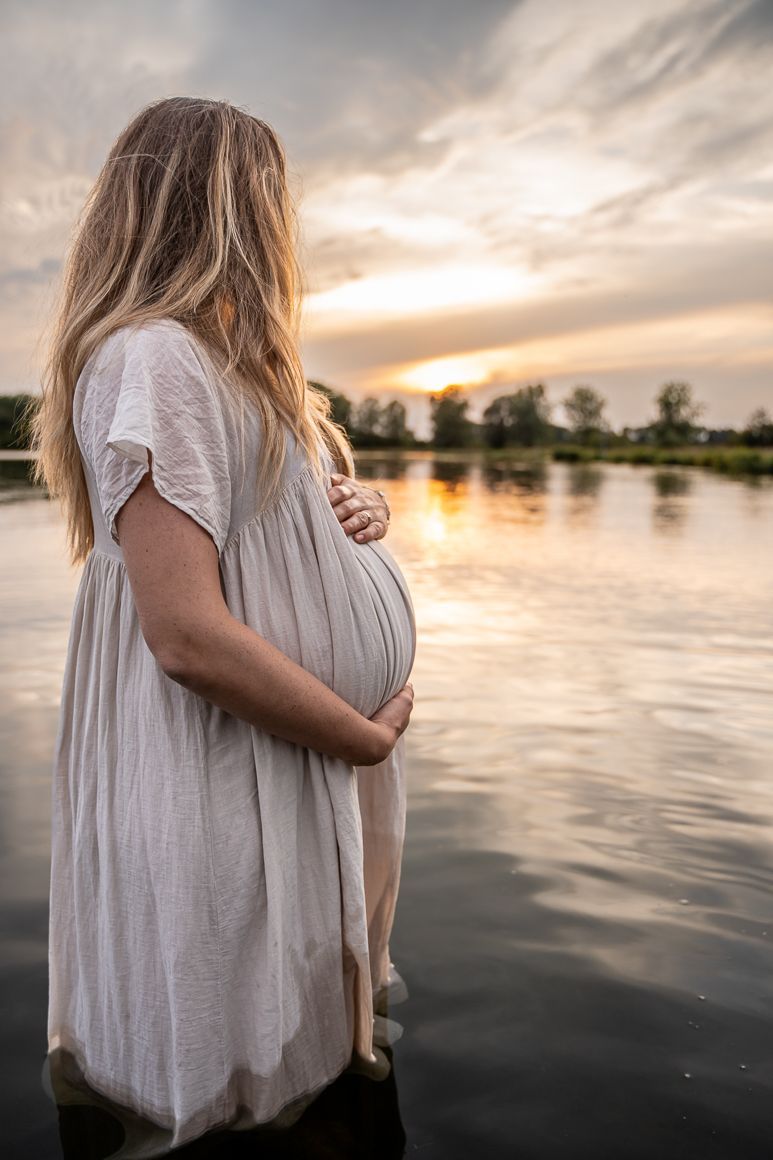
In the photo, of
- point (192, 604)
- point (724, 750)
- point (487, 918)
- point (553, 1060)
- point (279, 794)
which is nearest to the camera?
point (192, 604)

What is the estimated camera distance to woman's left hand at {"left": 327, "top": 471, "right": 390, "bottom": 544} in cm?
204

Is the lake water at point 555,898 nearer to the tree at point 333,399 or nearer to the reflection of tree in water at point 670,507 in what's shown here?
the tree at point 333,399

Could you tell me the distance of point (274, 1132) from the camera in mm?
2088

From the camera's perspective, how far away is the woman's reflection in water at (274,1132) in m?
2.07

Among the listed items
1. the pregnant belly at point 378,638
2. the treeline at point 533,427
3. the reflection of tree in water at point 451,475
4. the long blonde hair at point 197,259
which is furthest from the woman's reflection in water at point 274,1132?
the treeline at point 533,427

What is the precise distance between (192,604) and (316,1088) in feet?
3.99

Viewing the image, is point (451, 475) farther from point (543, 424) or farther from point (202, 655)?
point (543, 424)

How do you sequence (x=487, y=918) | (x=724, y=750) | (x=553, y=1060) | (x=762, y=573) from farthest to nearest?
(x=762, y=573) < (x=724, y=750) < (x=487, y=918) < (x=553, y=1060)

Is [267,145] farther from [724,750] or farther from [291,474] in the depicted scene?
[724,750]

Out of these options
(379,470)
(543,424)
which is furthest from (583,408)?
(379,470)

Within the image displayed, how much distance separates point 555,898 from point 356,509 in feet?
7.50

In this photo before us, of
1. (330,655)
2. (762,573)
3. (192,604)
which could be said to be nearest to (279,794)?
(330,655)

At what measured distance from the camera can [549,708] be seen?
6.00m

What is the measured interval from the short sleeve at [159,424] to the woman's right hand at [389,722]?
549mm
